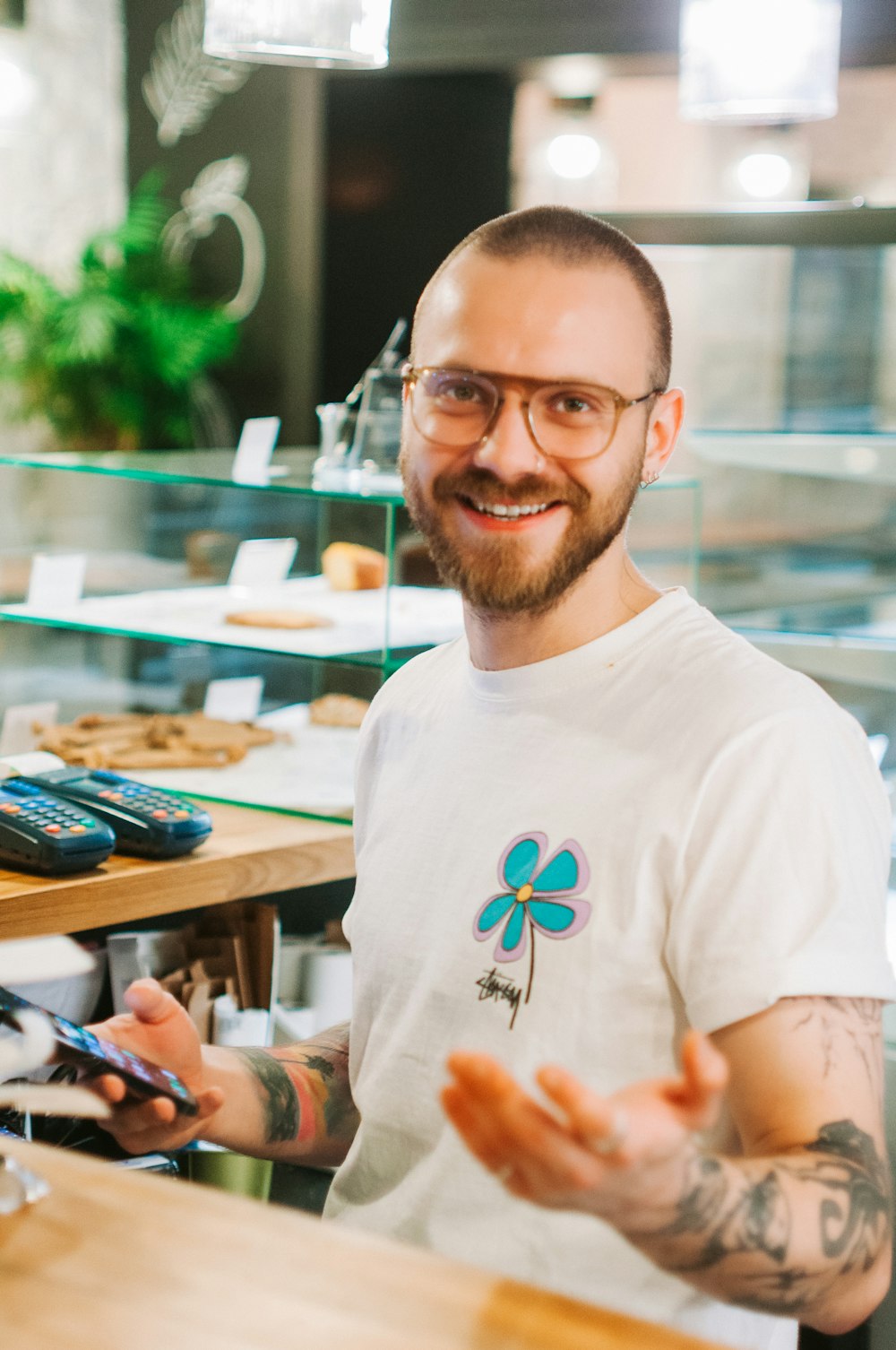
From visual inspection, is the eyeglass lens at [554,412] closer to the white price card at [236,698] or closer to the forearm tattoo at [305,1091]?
the forearm tattoo at [305,1091]

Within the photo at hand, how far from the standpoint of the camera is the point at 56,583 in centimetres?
229

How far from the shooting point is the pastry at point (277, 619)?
2113mm

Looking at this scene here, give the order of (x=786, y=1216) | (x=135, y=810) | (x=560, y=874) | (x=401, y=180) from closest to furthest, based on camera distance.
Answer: (x=786, y=1216), (x=560, y=874), (x=135, y=810), (x=401, y=180)

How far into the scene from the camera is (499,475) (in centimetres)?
122

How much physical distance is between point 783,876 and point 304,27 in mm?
1894

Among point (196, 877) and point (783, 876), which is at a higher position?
point (783, 876)

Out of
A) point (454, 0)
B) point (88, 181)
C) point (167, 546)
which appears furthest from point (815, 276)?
point (88, 181)

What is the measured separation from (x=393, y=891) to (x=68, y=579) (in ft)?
3.95

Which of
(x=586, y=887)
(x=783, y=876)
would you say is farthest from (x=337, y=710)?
(x=783, y=876)

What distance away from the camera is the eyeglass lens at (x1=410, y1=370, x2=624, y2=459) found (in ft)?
4.00

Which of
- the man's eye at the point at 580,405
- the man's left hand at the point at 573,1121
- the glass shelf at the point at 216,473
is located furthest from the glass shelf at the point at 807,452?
the man's left hand at the point at 573,1121

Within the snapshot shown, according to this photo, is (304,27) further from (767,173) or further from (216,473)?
(767,173)

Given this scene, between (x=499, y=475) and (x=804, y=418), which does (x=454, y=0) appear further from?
(x=499, y=475)
